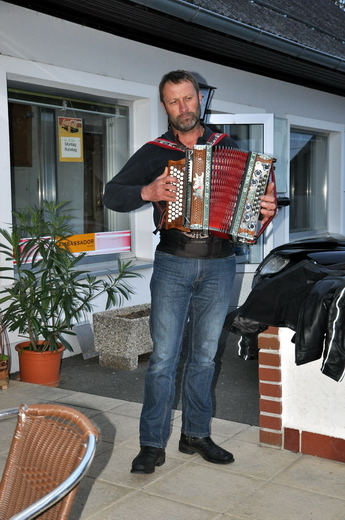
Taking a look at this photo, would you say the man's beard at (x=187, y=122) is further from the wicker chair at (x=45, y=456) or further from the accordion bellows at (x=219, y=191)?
the wicker chair at (x=45, y=456)

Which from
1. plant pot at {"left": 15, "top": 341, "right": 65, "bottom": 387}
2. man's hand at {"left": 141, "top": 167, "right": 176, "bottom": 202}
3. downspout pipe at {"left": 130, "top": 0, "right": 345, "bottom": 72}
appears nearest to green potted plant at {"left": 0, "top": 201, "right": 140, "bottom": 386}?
plant pot at {"left": 15, "top": 341, "right": 65, "bottom": 387}

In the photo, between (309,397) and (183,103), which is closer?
(183,103)

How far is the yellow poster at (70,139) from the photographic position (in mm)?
6559

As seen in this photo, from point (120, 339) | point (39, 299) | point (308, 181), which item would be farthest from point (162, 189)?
point (308, 181)

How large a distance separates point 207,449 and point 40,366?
83.3 inches

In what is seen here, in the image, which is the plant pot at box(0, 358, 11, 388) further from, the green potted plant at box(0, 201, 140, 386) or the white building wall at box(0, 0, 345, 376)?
the white building wall at box(0, 0, 345, 376)

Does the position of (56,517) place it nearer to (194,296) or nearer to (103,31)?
(194,296)

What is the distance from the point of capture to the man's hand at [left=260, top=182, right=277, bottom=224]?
3186 millimetres

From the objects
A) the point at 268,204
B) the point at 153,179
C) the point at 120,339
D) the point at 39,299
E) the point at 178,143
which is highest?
the point at 178,143

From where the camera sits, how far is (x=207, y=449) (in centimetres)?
346

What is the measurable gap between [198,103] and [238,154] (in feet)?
1.14

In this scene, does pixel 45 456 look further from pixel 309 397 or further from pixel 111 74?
pixel 111 74

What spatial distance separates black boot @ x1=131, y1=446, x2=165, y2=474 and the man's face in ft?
5.44

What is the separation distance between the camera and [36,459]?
1675 mm
